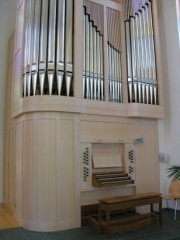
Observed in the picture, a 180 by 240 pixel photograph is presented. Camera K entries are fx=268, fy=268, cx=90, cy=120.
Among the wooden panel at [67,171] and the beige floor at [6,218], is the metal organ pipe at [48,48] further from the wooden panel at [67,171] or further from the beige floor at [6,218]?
the beige floor at [6,218]

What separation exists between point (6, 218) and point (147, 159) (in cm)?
339

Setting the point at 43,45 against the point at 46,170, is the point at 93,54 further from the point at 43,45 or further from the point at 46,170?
the point at 46,170

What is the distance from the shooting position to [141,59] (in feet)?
20.2

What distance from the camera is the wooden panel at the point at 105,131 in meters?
5.50

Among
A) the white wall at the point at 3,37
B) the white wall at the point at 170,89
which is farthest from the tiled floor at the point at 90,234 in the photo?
the white wall at the point at 3,37

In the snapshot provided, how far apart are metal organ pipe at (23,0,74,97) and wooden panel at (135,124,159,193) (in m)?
2.08

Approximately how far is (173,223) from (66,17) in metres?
4.65

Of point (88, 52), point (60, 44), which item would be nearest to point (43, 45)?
point (60, 44)

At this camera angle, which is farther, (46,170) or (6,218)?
(6,218)

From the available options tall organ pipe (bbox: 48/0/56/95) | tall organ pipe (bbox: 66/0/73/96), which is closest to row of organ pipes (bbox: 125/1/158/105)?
tall organ pipe (bbox: 66/0/73/96)

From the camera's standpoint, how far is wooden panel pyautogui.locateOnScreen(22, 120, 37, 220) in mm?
4980

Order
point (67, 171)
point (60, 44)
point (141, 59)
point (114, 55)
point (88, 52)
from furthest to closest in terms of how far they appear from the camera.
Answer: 1. point (141, 59)
2. point (114, 55)
3. point (88, 52)
4. point (60, 44)
5. point (67, 171)

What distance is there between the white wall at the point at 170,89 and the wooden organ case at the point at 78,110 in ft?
0.98

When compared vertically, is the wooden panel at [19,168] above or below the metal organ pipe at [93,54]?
below
